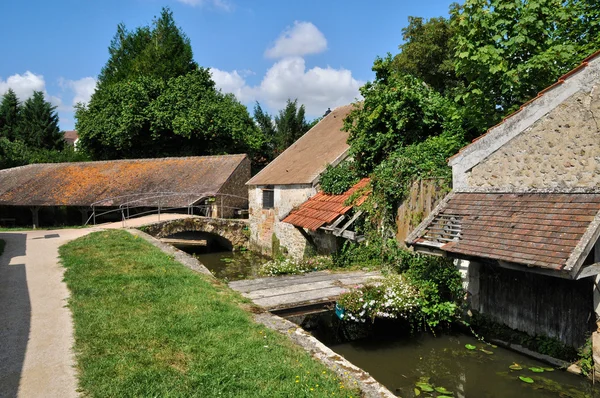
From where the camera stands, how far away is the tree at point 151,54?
34.5 meters

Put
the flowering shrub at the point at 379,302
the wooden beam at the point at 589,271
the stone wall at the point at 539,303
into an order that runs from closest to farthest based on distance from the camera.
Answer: the wooden beam at the point at 589,271
the stone wall at the point at 539,303
the flowering shrub at the point at 379,302

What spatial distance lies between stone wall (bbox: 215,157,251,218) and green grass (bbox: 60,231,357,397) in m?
13.4

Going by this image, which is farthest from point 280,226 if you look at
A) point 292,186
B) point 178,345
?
point 178,345

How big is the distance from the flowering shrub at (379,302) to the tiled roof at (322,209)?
3.86m

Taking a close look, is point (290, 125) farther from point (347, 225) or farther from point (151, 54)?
point (347, 225)

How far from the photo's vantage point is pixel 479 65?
992 centimetres

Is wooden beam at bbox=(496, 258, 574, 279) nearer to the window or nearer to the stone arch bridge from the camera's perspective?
the window

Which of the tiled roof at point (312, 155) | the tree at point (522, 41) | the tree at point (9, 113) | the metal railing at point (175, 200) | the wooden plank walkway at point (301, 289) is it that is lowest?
the wooden plank walkway at point (301, 289)

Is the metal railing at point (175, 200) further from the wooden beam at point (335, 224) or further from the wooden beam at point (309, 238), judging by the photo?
the wooden beam at point (335, 224)

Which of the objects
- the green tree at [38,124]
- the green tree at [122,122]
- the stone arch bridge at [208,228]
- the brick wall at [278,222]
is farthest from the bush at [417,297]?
the green tree at [38,124]

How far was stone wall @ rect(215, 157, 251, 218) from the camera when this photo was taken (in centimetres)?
2208

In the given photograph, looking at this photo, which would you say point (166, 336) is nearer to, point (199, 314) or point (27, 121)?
point (199, 314)

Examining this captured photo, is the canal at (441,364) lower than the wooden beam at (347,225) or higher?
lower

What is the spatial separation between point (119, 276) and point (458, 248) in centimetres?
694
